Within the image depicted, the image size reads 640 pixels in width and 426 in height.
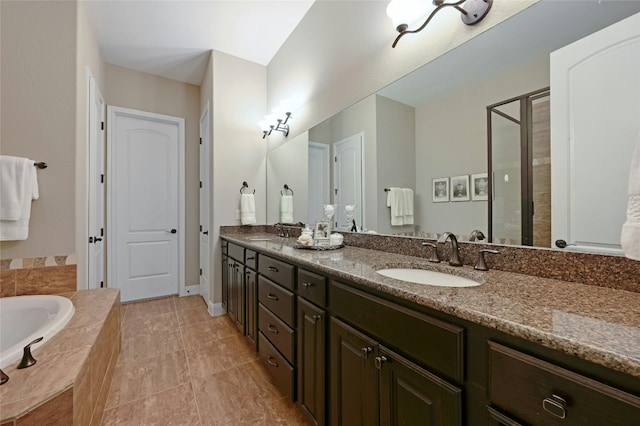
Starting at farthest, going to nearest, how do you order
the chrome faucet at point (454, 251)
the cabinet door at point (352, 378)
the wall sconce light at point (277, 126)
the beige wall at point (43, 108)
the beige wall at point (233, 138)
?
the beige wall at point (233, 138) → the wall sconce light at point (277, 126) → the beige wall at point (43, 108) → the chrome faucet at point (454, 251) → the cabinet door at point (352, 378)

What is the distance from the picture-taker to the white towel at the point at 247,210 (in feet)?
10.1

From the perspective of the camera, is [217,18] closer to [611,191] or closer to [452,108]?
[452,108]

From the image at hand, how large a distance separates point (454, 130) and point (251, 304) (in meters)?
1.80

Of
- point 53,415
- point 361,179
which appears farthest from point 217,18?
point 53,415

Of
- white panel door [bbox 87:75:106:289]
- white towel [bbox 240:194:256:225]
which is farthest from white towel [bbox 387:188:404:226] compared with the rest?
white panel door [bbox 87:75:106:289]

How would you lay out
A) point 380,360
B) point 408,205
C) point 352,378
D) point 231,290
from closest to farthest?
point 380,360 < point 352,378 < point 408,205 < point 231,290

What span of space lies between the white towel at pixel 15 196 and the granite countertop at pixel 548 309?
7.04 ft

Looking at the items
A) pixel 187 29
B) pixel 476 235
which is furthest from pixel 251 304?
pixel 187 29

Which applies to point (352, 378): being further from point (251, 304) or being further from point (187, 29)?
point (187, 29)

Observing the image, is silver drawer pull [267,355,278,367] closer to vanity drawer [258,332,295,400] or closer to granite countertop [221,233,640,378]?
vanity drawer [258,332,295,400]

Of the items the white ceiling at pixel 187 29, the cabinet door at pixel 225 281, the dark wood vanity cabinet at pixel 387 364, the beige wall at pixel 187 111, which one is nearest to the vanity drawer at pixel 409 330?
the dark wood vanity cabinet at pixel 387 364

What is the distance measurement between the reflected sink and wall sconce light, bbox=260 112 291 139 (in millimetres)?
2108

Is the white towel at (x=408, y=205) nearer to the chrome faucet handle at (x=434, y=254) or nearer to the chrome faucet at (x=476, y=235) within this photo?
the chrome faucet handle at (x=434, y=254)

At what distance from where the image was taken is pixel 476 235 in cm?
122
